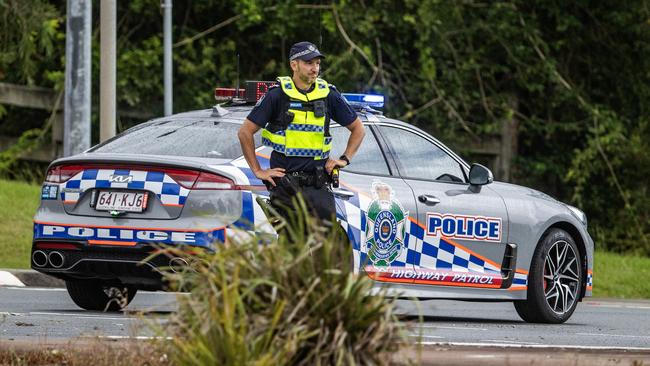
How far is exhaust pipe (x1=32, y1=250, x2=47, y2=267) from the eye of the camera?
30.8ft

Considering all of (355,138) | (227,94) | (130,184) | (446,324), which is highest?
(227,94)

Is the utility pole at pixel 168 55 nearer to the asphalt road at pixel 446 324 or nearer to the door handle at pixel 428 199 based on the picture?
the asphalt road at pixel 446 324

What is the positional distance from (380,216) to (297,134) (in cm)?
125

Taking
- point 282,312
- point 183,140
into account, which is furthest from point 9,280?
point 282,312

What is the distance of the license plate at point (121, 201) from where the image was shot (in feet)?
29.6

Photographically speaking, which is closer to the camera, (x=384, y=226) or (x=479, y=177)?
(x=384, y=226)

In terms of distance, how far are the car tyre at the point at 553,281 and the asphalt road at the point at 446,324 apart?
0.12m

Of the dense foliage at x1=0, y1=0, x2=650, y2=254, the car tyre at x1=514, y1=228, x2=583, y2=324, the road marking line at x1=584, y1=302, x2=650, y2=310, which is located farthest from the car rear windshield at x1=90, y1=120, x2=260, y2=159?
the dense foliage at x1=0, y1=0, x2=650, y2=254

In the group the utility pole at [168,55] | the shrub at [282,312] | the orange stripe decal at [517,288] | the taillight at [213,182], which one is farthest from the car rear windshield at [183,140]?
the utility pole at [168,55]

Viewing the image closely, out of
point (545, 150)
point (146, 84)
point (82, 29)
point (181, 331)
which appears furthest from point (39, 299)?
point (545, 150)

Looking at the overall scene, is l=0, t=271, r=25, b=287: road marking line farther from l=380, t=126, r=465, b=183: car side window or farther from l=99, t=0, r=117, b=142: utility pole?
l=380, t=126, r=465, b=183: car side window

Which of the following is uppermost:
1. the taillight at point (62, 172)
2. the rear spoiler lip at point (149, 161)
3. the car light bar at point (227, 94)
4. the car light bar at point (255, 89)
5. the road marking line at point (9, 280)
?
the car light bar at point (255, 89)

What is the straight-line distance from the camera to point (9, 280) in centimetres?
1351

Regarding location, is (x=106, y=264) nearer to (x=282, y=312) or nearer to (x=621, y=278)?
(x=282, y=312)
